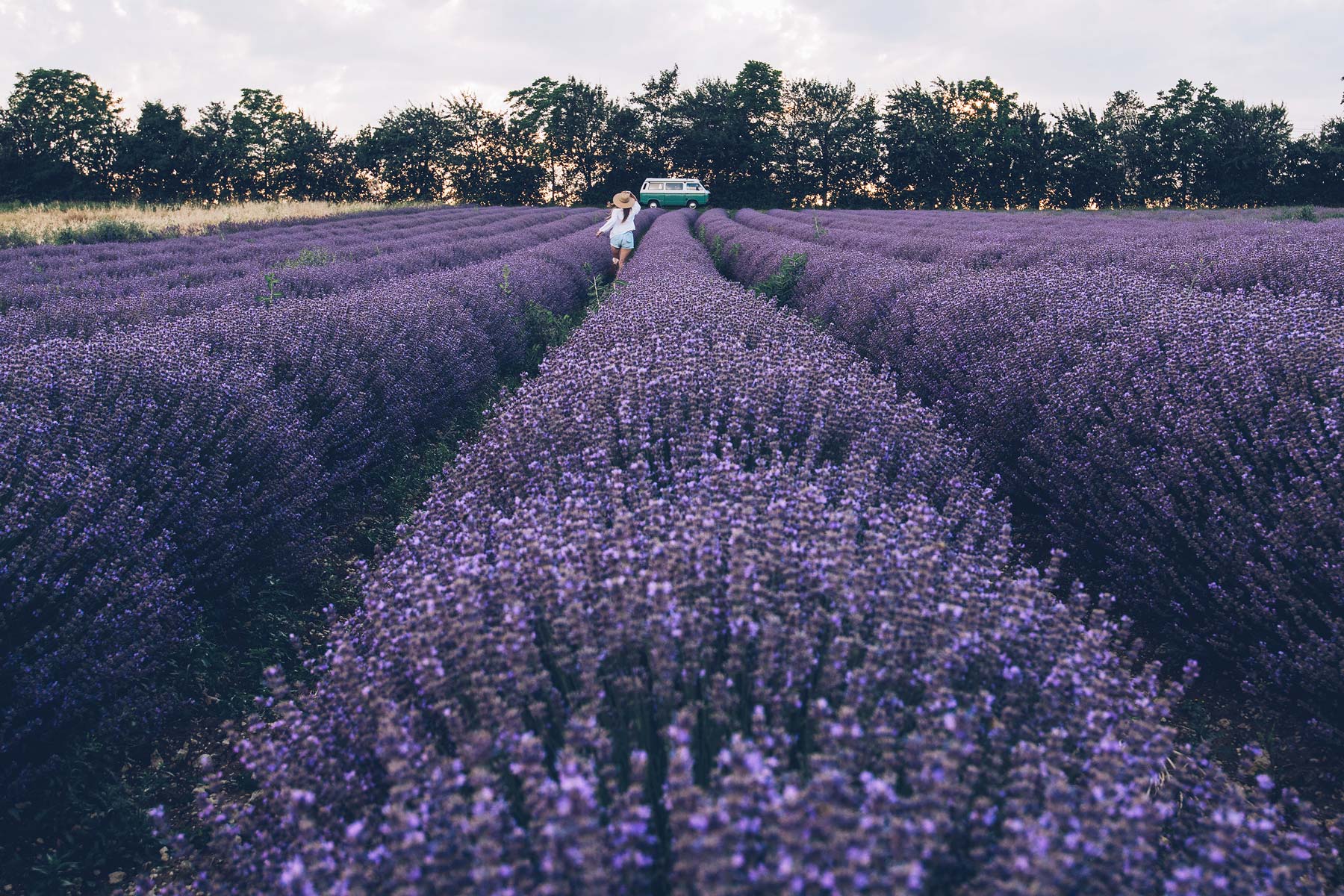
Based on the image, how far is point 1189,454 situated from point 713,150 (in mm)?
44004

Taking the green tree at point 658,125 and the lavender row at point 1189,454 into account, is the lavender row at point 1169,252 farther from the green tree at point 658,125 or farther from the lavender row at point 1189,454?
the green tree at point 658,125

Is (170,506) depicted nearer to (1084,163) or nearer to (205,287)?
(205,287)

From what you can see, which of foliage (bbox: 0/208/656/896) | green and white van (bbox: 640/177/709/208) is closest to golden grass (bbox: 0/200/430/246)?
foliage (bbox: 0/208/656/896)

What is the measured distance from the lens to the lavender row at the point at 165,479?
221 cm

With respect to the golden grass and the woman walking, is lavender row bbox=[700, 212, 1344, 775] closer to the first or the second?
the woman walking

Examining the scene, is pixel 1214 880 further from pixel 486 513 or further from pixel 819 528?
pixel 486 513

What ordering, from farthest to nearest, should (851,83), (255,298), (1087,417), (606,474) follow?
1. (851,83)
2. (255,298)
3. (1087,417)
4. (606,474)

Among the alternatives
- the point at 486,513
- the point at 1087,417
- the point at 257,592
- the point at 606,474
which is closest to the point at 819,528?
the point at 606,474

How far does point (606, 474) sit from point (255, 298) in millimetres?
5009

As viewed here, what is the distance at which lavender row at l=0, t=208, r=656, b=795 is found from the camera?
7.25ft

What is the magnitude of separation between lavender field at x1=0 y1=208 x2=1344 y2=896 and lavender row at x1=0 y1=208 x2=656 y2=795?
2cm

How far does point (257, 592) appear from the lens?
3.29 meters

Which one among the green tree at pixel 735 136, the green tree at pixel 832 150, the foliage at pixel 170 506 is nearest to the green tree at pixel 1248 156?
the green tree at pixel 832 150

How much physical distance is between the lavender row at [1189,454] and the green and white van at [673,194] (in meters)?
30.5
